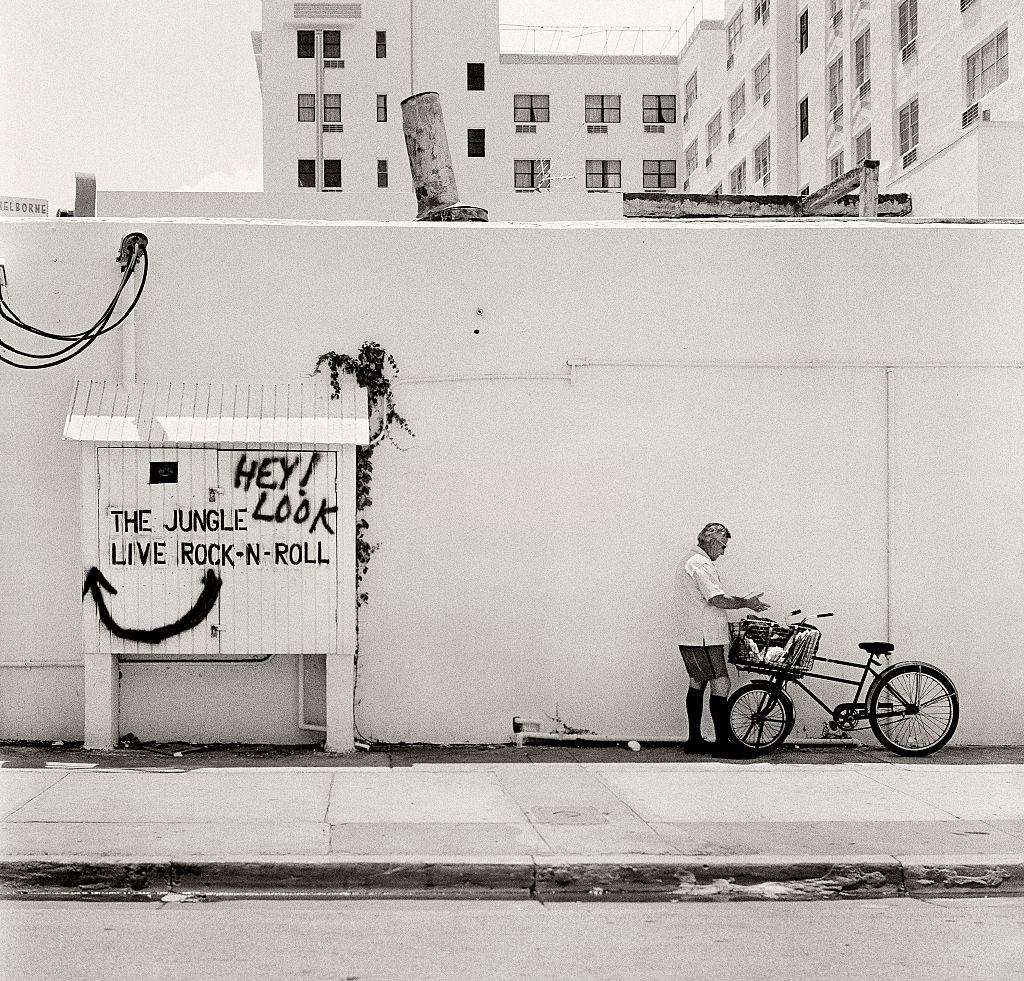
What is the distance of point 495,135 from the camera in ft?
206

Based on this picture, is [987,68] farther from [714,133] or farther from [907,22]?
[714,133]

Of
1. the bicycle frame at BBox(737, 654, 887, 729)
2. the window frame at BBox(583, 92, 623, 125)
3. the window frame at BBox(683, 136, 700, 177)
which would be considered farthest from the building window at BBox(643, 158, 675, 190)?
the bicycle frame at BBox(737, 654, 887, 729)

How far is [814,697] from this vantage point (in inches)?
407

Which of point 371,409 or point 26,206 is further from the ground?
point 26,206

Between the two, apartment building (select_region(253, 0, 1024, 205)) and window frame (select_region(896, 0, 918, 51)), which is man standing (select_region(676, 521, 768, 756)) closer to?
window frame (select_region(896, 0, 918, 51))

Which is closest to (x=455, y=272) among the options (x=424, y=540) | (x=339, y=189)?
(x=424, y=540)

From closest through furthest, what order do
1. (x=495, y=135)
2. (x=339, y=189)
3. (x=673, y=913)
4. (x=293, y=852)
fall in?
(x=673, y=913)
(x=293, y=852)
(x=339, y=189)
(x=495, y=135)

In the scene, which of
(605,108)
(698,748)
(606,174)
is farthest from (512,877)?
(605,108)

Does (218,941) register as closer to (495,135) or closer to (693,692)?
(693,692)

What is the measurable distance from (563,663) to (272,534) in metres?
2.46

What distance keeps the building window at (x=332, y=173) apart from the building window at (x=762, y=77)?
18.5 metres

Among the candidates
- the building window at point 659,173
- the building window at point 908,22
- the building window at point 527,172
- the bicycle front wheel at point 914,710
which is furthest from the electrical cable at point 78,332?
the building window at point 659,173

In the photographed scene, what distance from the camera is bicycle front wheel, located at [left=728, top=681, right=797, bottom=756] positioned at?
10.1 m

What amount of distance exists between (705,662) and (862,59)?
37.2 meters
